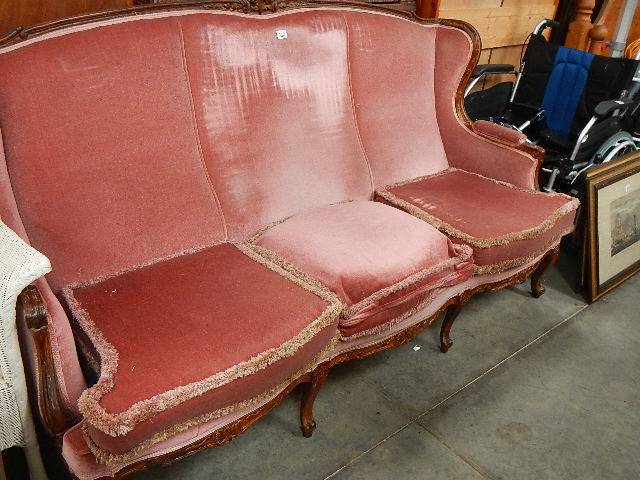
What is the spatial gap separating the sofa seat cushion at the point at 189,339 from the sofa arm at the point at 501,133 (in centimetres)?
121

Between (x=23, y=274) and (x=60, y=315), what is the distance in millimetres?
145

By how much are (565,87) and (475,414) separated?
1.96 meters

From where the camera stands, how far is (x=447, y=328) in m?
1.94

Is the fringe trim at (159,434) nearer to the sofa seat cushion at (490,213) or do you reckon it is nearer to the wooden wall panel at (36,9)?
the sofa seat cushion at (490,213)

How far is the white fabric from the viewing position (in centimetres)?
100

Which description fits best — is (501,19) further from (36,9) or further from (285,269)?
(36,9)

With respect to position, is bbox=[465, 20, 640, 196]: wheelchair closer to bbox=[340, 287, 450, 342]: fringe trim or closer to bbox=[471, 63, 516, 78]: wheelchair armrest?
bbox=[471, 63, 516, 78]: wheelchair armrest

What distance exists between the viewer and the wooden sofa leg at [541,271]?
7.06 ft

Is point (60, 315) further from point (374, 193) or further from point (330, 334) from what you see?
point (374, 193)

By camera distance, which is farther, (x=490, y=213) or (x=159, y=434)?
(x=490, y=213)

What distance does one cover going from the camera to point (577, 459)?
157 cm

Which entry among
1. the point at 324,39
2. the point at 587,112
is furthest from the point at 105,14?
the point at 587,112

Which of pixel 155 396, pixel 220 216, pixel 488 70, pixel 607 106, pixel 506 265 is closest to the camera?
pixel 155 396

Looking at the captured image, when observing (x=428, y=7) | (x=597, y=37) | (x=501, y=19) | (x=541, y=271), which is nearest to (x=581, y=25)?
(x=597, y=37)
